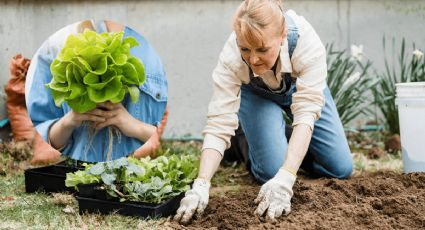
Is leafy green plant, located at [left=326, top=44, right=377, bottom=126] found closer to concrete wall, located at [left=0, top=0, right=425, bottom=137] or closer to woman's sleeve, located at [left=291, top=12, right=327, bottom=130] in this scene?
concrete wall, located at [left=0, top=0, right=425, bottom=137]

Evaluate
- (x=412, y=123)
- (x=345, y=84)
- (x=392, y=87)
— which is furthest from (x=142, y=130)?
(x=392, y=87)

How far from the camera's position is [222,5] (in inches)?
196

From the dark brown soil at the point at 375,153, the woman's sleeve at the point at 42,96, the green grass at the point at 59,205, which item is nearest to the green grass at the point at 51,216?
the green grass at the point at 59,205

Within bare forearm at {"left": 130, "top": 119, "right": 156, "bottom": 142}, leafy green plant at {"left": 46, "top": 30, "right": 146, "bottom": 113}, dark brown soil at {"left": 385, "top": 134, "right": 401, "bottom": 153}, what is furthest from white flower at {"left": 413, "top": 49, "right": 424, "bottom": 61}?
leafy green plant at {"left": 46, "top": 30, "right": 146, "bottom": 113}

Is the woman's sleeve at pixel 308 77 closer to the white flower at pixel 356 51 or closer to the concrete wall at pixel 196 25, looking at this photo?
the white flower at pixel 356 51

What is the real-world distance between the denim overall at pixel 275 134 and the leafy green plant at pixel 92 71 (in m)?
0.89

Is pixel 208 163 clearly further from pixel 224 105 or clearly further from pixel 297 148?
pixel 297 148

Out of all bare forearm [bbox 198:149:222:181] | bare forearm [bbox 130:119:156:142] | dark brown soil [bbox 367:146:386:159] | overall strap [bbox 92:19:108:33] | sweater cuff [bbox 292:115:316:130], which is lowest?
dark brown soil [bbox 367:146:386:159]

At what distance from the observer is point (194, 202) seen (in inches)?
107

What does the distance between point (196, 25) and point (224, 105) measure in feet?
6.83

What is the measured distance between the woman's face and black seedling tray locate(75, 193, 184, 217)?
0.76m

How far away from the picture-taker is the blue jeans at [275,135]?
3.53 metres

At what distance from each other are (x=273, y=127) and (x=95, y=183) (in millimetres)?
1213

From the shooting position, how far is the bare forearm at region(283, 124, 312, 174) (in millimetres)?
2777
